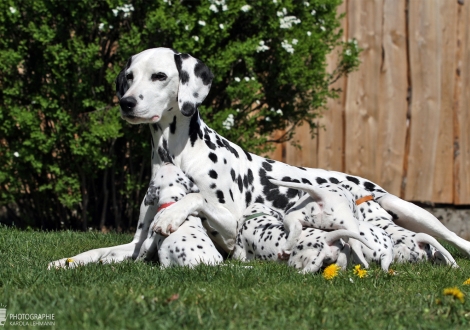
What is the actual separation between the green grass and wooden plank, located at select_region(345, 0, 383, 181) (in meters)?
5.06

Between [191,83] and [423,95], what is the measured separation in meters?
5.20

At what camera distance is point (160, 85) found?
6852mm

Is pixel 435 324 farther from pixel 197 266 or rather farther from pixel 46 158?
pixel 46 158

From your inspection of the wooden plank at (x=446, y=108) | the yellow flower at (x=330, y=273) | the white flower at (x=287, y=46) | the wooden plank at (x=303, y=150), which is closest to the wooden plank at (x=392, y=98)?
the wooden plank at (x=446, y=108)

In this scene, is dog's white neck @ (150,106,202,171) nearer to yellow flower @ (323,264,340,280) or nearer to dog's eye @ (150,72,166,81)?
dog's eye @ (150,72,166,81)

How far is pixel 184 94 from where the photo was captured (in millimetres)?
6992

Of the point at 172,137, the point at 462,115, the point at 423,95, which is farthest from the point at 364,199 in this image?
the point at 462,115

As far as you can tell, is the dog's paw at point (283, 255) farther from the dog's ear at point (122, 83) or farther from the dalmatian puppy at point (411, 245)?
the dog's ear at point (122, 83)

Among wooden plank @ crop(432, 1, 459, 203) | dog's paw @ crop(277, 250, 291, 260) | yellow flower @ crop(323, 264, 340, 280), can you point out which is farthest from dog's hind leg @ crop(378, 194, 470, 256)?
wooden plank @ crop(432, 1, 459, 203)

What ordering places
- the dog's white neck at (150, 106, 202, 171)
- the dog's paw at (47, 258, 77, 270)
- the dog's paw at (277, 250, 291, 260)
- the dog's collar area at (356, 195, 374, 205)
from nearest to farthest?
the dog's paw at (47, 258, 77, 270), the dog's paw at (277, 250, 291, 260), the dog's white neck at (150, 106, 202, 171), the dog's collar area at (356, 195, 374, 205)

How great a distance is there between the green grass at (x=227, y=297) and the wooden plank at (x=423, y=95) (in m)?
5.19

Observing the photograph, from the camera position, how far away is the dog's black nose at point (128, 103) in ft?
21.6

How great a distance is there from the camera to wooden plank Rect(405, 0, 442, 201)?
11.0 metres

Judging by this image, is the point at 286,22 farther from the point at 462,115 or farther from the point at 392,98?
the point at 462,115
